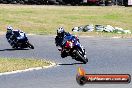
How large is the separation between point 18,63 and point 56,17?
100 feet

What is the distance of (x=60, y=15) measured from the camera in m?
54.7

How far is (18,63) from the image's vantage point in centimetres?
2266

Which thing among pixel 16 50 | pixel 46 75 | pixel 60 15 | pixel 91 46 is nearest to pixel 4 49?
pixel 16 50

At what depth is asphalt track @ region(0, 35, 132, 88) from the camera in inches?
698

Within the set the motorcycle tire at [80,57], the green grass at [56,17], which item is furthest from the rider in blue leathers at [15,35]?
the green grass at [56,17]

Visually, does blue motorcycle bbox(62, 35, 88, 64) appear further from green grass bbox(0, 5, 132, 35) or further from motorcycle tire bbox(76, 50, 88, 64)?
green grass bbox(0, 5, 132, 35)

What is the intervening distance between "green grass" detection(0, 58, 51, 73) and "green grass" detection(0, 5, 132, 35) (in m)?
16.9

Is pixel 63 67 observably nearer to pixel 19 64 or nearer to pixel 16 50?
pixel 19 64

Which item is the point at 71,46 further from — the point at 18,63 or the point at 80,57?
the point at 18,63

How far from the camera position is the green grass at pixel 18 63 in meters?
21.1

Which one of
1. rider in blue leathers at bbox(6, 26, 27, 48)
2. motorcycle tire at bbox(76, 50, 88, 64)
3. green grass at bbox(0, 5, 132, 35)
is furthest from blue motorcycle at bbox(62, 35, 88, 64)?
green grass at bbox(0, 5, 132, 35)

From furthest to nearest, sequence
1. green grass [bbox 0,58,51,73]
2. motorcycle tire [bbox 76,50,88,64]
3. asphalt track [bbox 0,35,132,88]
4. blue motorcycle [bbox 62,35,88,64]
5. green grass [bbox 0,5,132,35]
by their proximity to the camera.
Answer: green grass [bbox 0,5,132,35], green grass [bbox 0,58,51,73], motorcycle tire [bbox 76,50,88,64], blue motorcycle [bbox 62,35,88,64], asphalt track [bbox 0,35,132,88]

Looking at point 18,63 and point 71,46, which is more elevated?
point 71,46

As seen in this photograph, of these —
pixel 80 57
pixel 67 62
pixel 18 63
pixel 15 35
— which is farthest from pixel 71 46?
pixel 15 35
